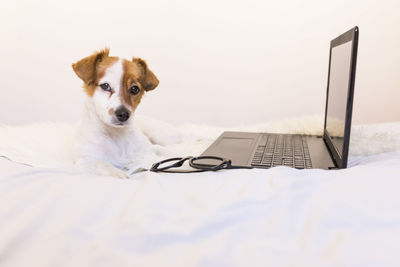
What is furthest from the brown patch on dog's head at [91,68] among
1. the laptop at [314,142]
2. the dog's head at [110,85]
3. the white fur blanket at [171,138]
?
the laptop at [314,142]

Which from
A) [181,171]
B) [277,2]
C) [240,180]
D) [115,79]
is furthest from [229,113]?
[240,180]

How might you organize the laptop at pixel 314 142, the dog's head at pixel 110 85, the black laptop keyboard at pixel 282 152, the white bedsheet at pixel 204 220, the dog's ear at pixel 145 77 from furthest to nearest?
the dog's ear at pixel 145 77
the dog's head at pixel 110 85
the black laptop keyboard at pixel 282 152
the laptop at pixel 314 142
the white bedsheet at pixel 204 220

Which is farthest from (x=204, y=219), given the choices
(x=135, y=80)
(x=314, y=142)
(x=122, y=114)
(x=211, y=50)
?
(x=211, y=50)

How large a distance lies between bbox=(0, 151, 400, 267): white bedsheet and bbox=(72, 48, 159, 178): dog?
488 mm

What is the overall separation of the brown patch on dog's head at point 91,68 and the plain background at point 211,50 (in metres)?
0.60

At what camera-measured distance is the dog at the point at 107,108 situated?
3.69 ft

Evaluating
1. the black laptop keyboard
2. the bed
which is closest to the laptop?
the black laptop keyboard

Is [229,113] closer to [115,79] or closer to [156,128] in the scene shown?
[156,128]

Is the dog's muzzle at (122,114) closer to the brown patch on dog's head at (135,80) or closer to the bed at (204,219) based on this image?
the brown patch on dog's head at (135,80)

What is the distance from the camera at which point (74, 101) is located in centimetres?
180

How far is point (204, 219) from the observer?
50 centimetres

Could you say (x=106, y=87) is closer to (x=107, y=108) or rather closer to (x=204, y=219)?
(x=107, y=108)

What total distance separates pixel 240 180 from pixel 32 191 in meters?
0.39

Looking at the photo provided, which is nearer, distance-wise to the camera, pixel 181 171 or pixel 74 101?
pixel 181 171
